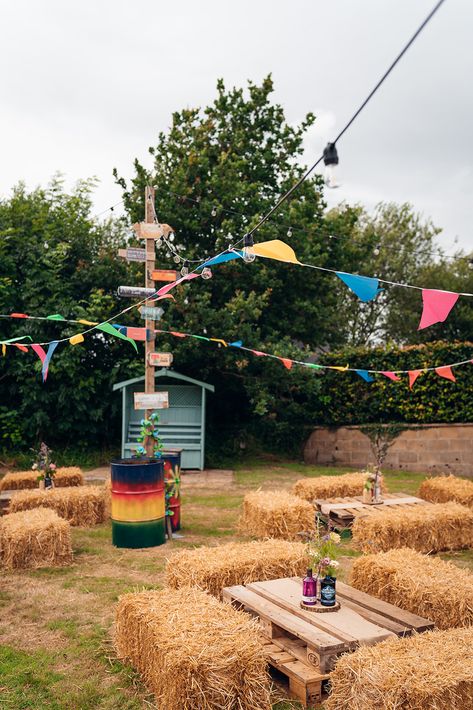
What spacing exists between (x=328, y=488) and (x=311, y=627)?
5.87 meters

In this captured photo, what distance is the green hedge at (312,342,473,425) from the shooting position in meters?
15.0

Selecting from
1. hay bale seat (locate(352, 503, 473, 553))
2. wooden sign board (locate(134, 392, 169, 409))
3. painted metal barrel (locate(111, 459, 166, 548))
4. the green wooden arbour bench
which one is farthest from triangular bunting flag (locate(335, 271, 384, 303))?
the green wooden arbour bench

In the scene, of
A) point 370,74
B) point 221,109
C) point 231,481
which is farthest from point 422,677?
point 221,109

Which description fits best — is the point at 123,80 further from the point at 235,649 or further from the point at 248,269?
the point at 248,269

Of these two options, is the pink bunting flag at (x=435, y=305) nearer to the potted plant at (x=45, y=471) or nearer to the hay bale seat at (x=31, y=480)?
the potted plant at (x=45, y=471)

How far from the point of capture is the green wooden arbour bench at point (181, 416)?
51.1 feet

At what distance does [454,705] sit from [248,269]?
13.6 metres

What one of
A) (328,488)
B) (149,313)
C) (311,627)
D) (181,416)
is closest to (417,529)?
(328,488)

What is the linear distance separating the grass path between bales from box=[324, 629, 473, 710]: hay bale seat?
27.3 inches

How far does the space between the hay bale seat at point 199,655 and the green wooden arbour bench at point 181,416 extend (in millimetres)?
11193

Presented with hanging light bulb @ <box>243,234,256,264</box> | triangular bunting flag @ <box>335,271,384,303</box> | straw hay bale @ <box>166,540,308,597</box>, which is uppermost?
hanging light bulb @ <box>243,234,256,264</box>

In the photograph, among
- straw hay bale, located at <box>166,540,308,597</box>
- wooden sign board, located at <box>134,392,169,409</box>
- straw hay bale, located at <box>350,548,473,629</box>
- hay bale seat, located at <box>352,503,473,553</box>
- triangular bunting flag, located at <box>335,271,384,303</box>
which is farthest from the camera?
wooden sign board, located at <box>134,392,169,409</box>

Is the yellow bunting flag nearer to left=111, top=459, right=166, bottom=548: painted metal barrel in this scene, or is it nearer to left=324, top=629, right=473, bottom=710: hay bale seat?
left=111, top=459, right=166, bottom=548: painted metal barrel

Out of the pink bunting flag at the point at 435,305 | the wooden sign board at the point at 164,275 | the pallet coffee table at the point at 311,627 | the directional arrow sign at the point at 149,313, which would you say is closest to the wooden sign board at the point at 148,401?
the directional arrow sign at the point at 149,313
